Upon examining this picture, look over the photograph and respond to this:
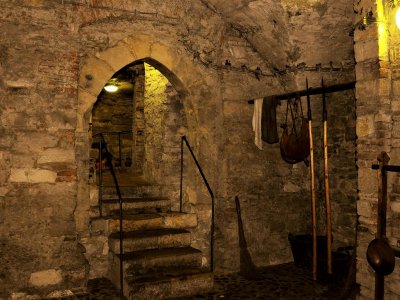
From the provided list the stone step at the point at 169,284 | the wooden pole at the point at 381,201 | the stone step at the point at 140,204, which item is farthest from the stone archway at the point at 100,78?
the wooden pole at the point at 381,201

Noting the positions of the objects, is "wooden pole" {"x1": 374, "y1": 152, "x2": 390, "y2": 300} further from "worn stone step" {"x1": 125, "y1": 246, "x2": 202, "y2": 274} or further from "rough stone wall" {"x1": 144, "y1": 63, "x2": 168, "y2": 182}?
"rough stone wall" {"x1": 144, "y1": 63, "x2": 168, "y2": 182}

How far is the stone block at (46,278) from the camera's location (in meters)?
4.65

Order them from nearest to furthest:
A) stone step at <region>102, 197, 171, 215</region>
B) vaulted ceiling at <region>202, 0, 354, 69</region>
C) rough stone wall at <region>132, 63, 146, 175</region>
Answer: vaulted ceiling at <region>202, 0, 354, 69</region>
stone step at <region>102, 197, 171, 215</region>
rough stone wall at <region>132, 63, 146, 175</region>

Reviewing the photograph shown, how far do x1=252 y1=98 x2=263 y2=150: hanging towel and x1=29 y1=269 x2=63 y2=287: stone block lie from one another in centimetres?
310

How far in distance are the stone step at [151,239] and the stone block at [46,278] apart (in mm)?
696

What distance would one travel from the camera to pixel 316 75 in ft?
20.2

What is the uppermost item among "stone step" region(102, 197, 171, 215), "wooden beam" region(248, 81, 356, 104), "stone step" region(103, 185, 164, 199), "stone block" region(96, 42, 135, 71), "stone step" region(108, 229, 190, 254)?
"stone block" region(96, 42, 135, 71)

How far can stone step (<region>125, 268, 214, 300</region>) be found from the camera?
4.52 metres

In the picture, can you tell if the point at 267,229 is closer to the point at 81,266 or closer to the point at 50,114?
the point at 81,266

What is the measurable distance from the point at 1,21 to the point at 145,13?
174 cm

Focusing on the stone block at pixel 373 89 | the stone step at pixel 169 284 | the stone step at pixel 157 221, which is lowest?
the stone step at pixel 169 284

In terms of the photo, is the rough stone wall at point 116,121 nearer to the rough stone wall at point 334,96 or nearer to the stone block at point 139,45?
the stone block at point 139,45

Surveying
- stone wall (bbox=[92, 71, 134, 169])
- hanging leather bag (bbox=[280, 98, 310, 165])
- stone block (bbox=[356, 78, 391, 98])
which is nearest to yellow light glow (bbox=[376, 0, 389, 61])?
stone block (bbox=[356, 78, 391, 98])

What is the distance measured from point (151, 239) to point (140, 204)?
37.8 inches
